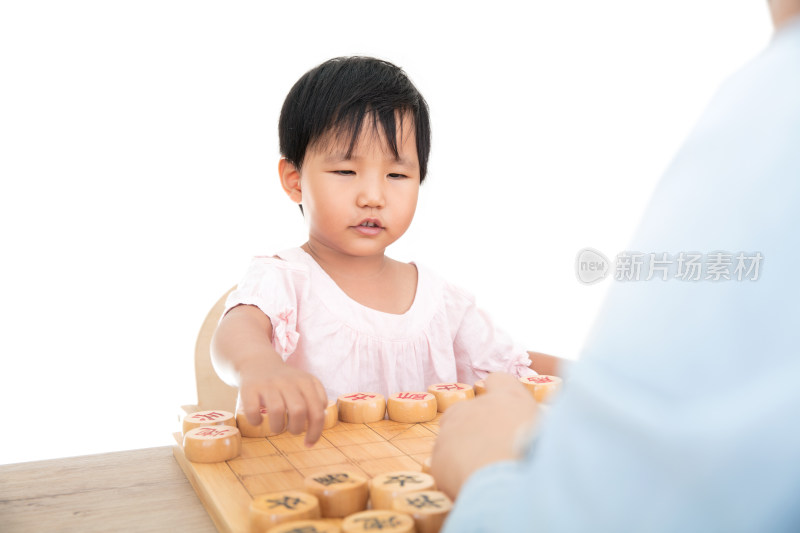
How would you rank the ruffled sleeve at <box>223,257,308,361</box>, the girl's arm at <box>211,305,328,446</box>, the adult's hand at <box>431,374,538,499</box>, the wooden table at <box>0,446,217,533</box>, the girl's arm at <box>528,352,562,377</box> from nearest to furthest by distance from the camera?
the adult's hand at <box>431,374,538,499</box> → the wooden table at <box>0,446,217,533</box> → the girl's arm at <box>211,305,328,446</box> → the ruffled sleeve at <box>223,257,308,361</box> → the girl's arm at <box>528,352,562,377</box>

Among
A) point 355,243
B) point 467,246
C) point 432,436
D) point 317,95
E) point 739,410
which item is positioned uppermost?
point 317,95

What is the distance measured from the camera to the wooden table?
2.10ft

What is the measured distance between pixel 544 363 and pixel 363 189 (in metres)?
0.47

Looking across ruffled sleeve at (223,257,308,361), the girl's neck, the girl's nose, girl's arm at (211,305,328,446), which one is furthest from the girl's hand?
the girl's neck

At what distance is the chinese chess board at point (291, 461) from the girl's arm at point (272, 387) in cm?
3

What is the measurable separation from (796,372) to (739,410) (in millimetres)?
39

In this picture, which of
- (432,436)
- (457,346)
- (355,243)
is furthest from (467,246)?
(432,436)

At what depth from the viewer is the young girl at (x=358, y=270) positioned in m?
1.22

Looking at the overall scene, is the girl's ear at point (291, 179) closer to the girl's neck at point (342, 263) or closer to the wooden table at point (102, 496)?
the girl's neck at point (342, 263)

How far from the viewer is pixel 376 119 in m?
1.24

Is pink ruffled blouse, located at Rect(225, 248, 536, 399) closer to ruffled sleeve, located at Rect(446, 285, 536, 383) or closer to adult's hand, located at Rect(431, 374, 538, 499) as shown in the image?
ruffled sleeve, located at Rect(446, 285, 536, 383)

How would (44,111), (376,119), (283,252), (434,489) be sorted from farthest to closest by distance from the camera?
(44,111), (283,252), (376,119), (434,489)

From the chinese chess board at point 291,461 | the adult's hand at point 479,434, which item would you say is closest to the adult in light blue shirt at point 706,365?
the adult's hand at point 479,434

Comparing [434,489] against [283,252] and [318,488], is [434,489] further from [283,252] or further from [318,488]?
[283,252]
